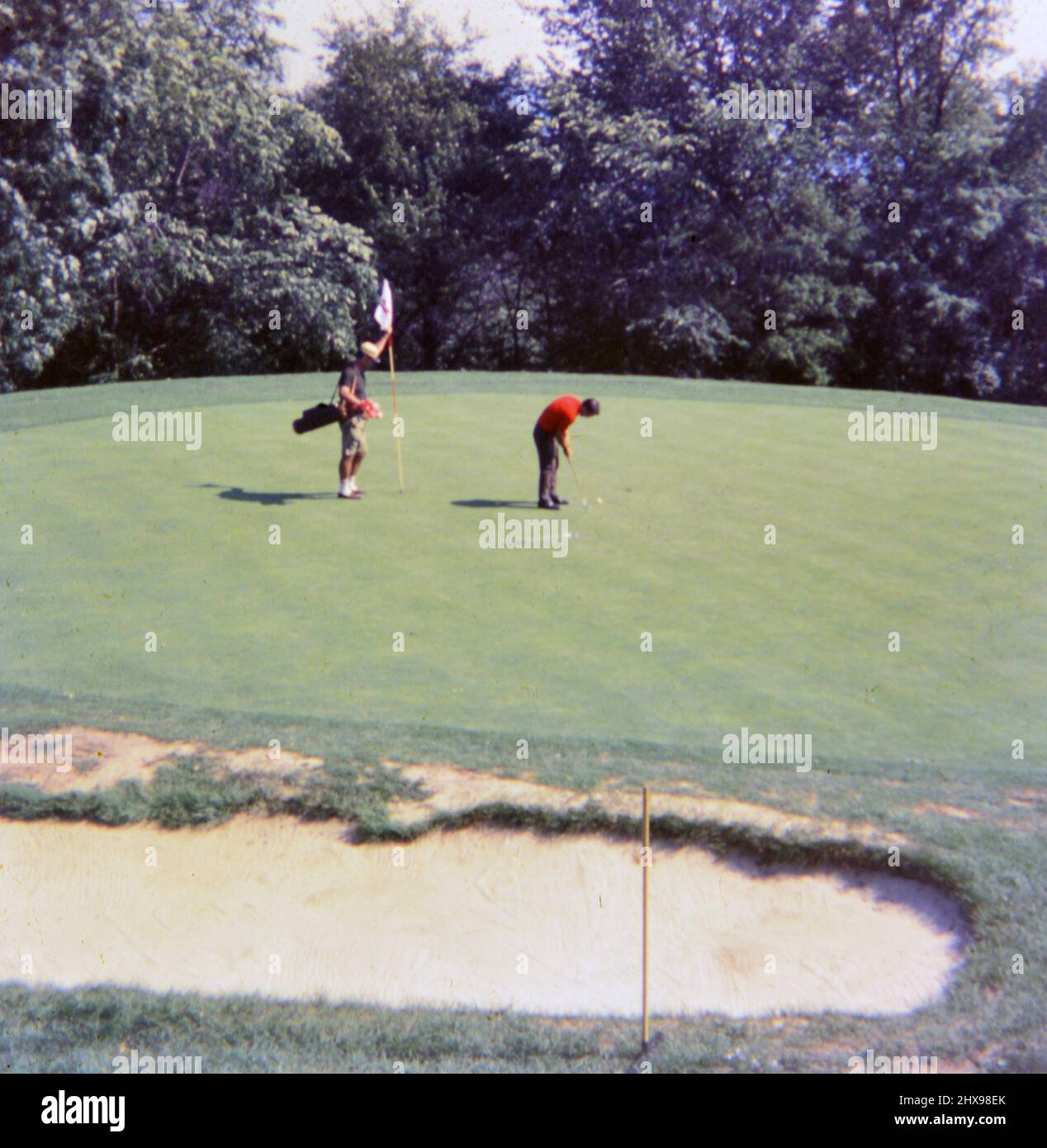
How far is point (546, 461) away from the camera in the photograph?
14.2 metres

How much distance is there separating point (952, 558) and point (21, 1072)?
376 inches

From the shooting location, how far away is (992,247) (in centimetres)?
4006

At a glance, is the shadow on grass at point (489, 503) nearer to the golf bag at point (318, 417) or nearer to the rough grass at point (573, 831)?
the golf bag at point (318, 417)

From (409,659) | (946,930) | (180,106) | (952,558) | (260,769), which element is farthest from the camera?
(180,106)

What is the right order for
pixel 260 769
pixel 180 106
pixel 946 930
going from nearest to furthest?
pixel 946 930 < pixel 260 769 < pixel 180 106

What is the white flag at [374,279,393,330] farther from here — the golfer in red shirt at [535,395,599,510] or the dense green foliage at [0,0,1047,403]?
the dense green foliage at [0,0,1047,403]

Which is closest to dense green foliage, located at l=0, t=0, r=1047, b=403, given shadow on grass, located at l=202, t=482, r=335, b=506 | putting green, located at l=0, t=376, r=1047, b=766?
putting green, located at l=0, t=376, r=1047, b=766

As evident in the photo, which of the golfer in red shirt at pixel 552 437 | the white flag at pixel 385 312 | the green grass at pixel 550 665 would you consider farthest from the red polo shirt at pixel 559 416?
the white flag at pixel 385 312

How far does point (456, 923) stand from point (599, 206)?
34.9 metres

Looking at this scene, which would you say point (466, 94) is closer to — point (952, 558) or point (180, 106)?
point (180, 106)

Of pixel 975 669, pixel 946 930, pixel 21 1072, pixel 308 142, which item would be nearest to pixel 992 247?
pixel 308 142

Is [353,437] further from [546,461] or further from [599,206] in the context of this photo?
[599,206]

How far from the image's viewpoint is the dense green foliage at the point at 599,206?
37.5 metres

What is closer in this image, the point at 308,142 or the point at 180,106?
the point at 180,106
